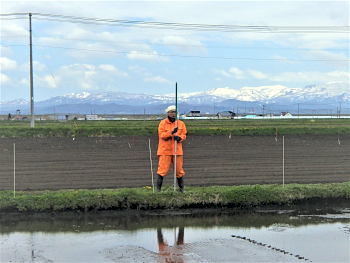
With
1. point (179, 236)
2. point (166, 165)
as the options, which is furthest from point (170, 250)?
point (166, 165)

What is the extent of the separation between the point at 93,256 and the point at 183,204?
369 cm

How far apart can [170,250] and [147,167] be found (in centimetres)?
1002

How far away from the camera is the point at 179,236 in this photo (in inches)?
334

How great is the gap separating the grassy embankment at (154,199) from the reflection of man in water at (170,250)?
6.86 ft

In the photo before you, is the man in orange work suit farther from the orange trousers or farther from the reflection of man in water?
the reflection of man in water

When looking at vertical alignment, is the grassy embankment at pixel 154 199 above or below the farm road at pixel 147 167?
below

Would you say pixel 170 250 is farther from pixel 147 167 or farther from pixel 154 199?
pixel 147 167

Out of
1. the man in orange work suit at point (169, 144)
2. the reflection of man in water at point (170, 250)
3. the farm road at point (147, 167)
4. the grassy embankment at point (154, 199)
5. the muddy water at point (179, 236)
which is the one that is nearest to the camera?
the reflection of man in water at point (170, 250)

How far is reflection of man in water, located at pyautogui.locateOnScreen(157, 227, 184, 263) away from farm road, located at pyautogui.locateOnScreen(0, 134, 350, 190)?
16.5 feet

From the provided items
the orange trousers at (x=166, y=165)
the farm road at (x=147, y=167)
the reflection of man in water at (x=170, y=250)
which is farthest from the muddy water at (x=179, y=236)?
the farm road at (x=147, y=167)

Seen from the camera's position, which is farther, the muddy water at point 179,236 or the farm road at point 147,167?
the farm road at point 147,167

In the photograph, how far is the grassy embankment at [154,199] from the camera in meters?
10.4

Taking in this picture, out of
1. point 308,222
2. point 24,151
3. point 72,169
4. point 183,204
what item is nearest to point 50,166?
point 72,169

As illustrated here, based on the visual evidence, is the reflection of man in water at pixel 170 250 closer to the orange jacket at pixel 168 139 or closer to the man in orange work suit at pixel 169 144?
the man in orange work suit at pixel 169 144
